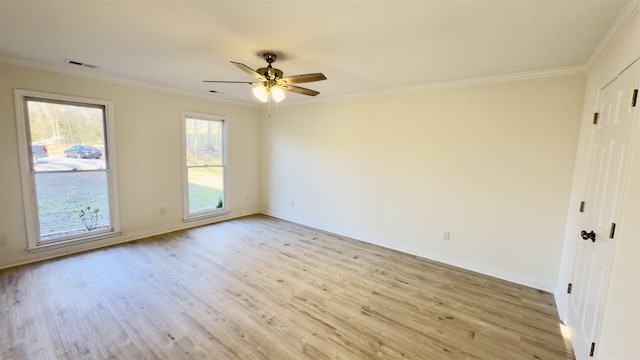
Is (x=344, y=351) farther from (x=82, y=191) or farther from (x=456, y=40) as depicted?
(x=82, y=191)

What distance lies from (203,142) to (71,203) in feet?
7.08

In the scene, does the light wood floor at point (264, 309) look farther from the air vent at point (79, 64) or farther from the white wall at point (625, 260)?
the air vent at point (79, 64)

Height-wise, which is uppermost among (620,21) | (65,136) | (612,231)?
(620,21)

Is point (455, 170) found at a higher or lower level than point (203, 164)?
higher

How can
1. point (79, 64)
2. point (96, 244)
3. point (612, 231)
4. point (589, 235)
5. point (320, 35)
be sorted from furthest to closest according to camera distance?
point (96, 244) → point (79, 64) → point (320, 35) → point (589, 235) → point (612, 231)

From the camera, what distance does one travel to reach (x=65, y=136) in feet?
11.7

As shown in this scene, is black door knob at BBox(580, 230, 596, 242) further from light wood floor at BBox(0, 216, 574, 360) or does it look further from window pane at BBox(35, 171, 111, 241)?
window pane at BBox(35, 171, 111, 241)

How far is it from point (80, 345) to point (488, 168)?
4401 mm

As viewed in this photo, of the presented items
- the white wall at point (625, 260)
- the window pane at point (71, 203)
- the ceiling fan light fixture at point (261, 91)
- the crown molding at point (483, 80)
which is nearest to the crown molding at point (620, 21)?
the white wall at point (625, 260)

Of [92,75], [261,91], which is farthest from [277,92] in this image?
[92,75]

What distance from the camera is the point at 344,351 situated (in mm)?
2051

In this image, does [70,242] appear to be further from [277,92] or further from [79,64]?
[277,92]

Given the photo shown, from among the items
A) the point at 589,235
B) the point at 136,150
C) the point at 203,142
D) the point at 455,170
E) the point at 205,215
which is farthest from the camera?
the point at 205,215

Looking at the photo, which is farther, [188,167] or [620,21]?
[188,167]
